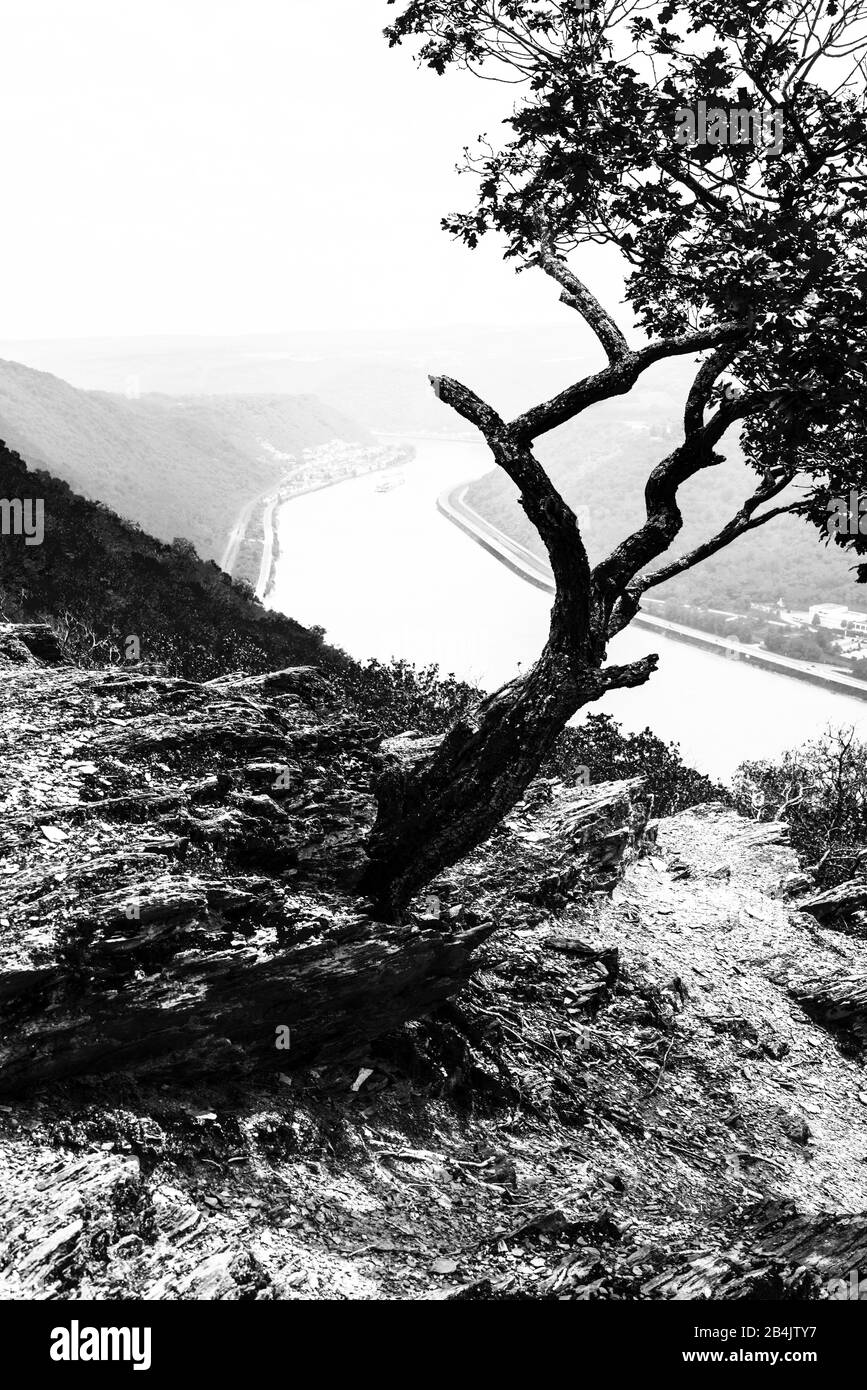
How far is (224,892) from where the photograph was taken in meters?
7.34

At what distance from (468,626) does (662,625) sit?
82.6 feet

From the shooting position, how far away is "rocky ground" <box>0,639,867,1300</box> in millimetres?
5777

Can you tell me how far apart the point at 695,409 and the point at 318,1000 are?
244 inches

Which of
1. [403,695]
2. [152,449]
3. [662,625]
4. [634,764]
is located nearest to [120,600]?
[403,695]

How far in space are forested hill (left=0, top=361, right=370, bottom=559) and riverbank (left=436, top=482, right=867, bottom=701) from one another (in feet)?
64.7

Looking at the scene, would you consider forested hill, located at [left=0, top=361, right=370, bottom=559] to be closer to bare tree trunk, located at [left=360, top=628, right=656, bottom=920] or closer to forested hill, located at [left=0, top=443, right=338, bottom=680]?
forested hill, located at [left=0, top=443, right=338, bottom=680]

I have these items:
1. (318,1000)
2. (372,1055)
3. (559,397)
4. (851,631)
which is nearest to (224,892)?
(318,1000)

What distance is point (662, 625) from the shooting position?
86438 mm

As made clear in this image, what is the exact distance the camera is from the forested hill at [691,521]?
327ft

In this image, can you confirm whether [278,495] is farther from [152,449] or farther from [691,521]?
[691,521]

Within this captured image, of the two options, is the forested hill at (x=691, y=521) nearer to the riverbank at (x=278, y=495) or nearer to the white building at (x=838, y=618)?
the white building at (x=838, y=618)

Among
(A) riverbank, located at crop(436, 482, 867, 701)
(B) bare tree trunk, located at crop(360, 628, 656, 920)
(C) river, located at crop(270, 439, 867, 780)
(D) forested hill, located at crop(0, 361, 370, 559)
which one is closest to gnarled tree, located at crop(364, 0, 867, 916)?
(B) bare tree trunk, located at crop(360, 628, 656, 920)
